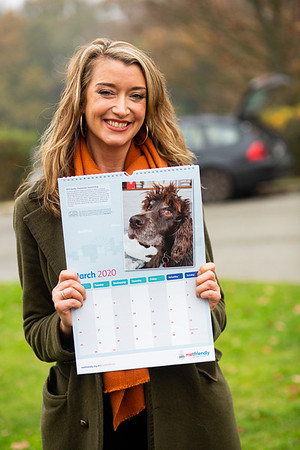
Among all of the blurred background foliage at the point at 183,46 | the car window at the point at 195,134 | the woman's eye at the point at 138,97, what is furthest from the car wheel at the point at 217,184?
the woman's eye at the point at 138,97

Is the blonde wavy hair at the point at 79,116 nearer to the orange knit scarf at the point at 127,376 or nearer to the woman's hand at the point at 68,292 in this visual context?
the orange knit scarf at the point at 127,376

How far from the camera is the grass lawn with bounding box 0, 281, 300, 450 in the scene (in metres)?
4.52

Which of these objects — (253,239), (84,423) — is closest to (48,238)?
(84,423)

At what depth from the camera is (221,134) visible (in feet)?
49.2

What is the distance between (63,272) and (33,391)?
3.54 meters

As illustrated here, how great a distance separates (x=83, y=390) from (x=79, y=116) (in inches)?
34.1

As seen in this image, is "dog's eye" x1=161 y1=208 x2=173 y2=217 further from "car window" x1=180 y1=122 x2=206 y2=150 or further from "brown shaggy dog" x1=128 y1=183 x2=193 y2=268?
"car window" x1=180 y1=122 x2=206 y2=150

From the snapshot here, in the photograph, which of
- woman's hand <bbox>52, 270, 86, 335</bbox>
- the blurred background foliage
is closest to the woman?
woman's hand <bbox>52, 270, 86, 335</bbox>

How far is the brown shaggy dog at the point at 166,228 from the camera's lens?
6.66 feet

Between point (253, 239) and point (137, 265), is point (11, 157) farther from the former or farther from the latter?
point (137, 265)

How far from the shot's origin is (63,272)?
2023 mm

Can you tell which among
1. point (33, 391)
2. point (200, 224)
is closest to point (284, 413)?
point (33, 391)

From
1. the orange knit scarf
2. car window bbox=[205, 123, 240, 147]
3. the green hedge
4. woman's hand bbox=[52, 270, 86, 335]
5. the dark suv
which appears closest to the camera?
woman's hand bbox=[52, 270, 86, 335]

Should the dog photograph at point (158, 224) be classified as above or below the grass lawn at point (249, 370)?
above
